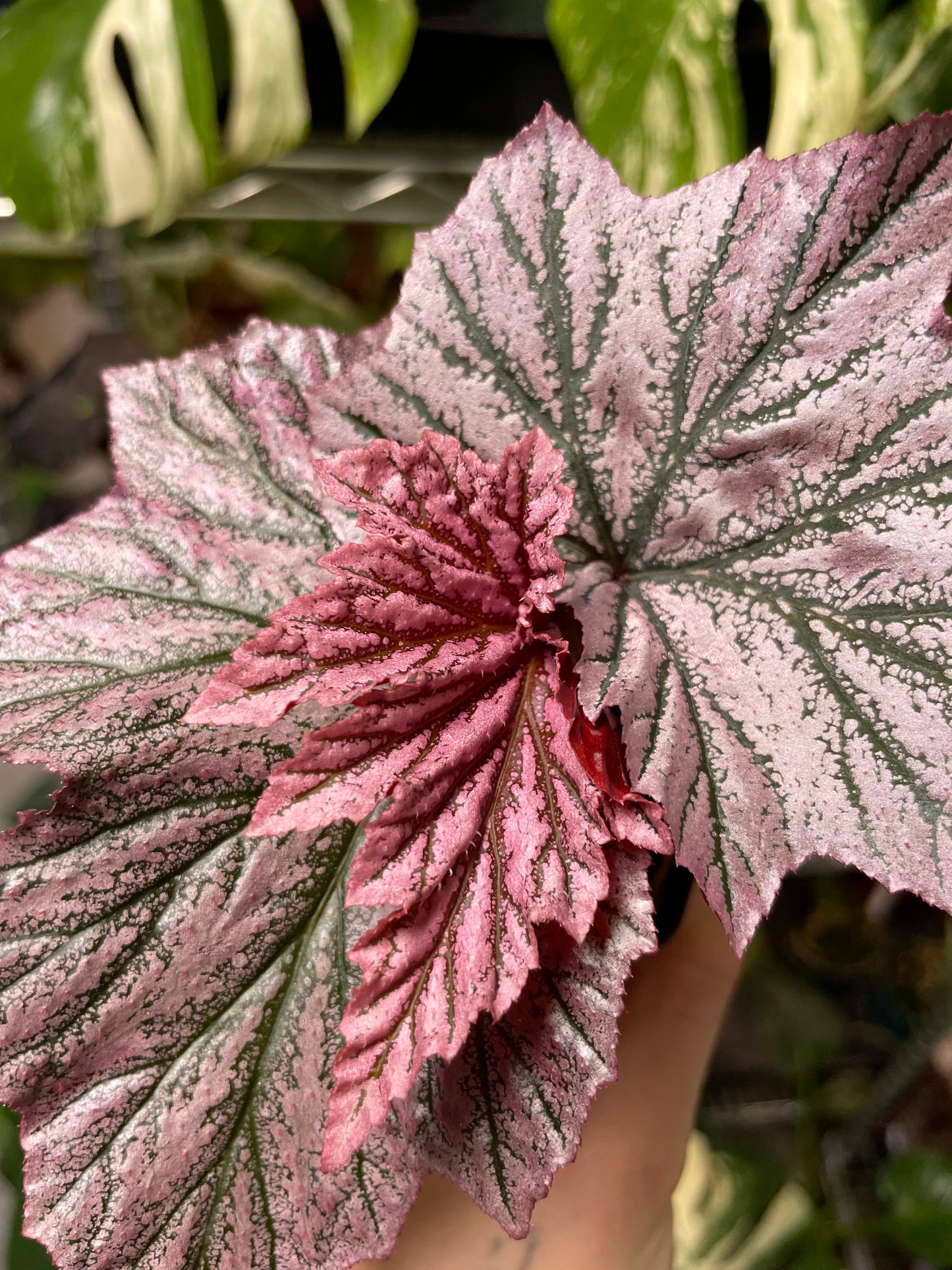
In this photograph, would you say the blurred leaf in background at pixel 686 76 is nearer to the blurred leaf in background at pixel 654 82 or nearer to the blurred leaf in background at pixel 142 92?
the blurred leaf in background at pixel 654 82

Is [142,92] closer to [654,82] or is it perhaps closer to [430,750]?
[654,82]

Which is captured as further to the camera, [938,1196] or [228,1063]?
[938,1196]

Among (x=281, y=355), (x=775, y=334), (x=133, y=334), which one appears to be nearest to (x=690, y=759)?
(x=775, y=334)

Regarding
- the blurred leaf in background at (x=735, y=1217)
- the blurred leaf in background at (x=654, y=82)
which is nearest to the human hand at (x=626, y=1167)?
the blurred leaf in background at (x=735, y=1217)

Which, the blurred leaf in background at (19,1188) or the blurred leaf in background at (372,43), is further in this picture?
the blurred leaf in background at (372,43)

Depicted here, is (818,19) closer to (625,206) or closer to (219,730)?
(625,206)

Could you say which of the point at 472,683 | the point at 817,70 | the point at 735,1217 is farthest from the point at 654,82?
the point at 735,1217

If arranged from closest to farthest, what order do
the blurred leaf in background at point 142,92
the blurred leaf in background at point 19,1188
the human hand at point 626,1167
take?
the human hand at point 626,1167 < the blurred leaf in background at point 19,1188 < the blurred leaf in background at point 142,92
